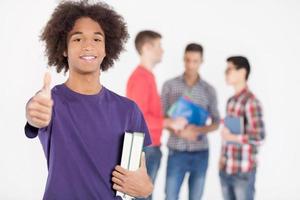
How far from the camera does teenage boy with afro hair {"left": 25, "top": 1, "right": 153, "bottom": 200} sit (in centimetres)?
157

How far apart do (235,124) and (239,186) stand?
43 centimetres

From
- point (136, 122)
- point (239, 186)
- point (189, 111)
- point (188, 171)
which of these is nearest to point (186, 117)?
point (189, 111)

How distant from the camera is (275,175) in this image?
16.1 ft

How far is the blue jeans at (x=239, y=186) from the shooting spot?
3373 mm

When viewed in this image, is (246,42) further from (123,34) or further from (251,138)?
(123,34)

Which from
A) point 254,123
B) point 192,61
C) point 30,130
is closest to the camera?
point 30,130

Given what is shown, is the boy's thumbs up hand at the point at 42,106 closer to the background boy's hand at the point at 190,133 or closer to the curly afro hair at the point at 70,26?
the curly afro hair at the point at 70,26

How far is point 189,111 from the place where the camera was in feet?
12.2

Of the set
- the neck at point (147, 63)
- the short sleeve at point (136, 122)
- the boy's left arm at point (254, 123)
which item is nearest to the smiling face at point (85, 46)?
the short sleeve at point (136, 122)

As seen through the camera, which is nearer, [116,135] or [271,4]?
[116,135]

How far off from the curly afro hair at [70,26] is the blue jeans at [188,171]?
5.91ft

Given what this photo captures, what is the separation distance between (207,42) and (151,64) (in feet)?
3.57

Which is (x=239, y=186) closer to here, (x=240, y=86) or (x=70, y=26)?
(x=240, y=86)

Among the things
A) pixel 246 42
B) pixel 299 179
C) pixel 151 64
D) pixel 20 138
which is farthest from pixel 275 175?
pixel 20 138
